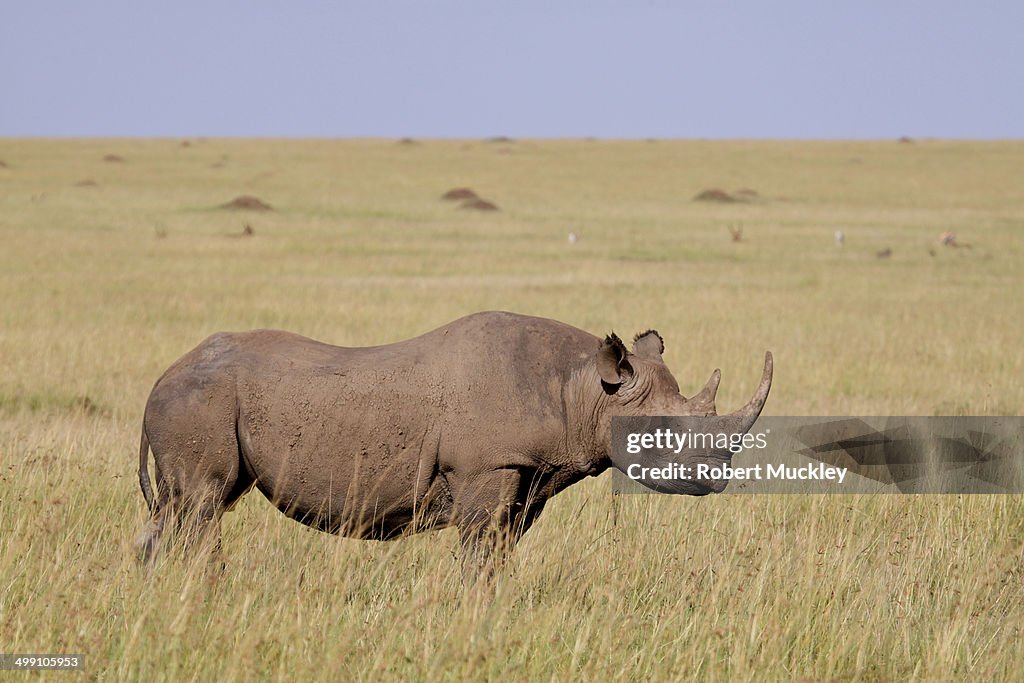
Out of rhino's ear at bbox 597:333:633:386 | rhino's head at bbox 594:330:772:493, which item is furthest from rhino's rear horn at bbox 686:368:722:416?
rhino's ear at bbox 597:333:633:386

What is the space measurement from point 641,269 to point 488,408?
80.1ft

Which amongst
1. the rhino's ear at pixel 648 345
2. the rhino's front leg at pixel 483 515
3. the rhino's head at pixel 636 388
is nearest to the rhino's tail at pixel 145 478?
the rhino's front leg at pixel 483 515

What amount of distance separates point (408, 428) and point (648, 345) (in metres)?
1.24

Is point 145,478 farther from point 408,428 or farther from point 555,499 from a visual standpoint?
point 555,499

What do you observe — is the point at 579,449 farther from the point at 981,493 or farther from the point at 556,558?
the point at 981,493

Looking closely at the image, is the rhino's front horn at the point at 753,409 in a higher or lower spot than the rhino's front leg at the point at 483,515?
higher

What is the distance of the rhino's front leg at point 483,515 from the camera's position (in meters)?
5.90

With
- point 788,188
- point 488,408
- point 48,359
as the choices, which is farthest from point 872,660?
point 788,188

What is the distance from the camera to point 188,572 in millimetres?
5469

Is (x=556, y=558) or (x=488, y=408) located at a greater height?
(x=488, y=408)

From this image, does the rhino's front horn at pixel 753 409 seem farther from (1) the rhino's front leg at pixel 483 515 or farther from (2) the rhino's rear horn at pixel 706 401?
(1) the rhino's front leg at pixel 483 515

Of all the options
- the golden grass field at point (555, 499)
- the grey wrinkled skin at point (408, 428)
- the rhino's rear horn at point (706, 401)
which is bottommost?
the golden grass field at point (555, 499)

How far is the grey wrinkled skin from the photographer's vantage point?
595cm

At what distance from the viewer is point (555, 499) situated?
830 cm
